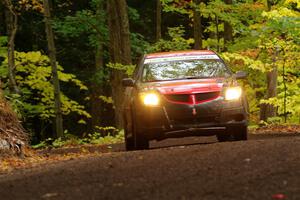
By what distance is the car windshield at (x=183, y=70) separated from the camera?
38.4 ft

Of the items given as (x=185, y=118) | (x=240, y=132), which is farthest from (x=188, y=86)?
(x=240, y=132)

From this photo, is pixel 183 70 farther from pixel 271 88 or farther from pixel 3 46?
pixel 3 46

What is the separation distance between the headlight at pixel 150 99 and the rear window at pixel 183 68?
778 millimetres

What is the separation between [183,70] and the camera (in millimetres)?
11922

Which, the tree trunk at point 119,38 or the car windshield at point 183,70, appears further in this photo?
the tree trunk at point 119,38

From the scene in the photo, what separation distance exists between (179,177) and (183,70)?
531 centimetres

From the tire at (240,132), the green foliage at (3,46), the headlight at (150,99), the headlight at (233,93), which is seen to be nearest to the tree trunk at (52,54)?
the green foliage at (3,46)

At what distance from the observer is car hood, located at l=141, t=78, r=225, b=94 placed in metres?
10.8

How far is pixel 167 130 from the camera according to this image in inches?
428

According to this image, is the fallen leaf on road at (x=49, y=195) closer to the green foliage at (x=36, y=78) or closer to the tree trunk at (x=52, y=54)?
the tree trunk at (x=52, y=54)

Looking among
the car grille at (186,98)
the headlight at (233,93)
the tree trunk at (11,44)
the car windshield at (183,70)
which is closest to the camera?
the car grille at (186,98)

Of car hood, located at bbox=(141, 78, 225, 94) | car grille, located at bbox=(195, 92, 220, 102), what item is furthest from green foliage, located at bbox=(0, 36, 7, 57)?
car grille, located at bbox=(195, 92, 220, 102)

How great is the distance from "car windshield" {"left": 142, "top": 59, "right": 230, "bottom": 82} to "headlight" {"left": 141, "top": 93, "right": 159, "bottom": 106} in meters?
0.78

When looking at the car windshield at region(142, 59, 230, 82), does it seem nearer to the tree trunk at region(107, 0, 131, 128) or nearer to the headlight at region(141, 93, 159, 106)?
the headlight at region(141, 93, 159, 106)
